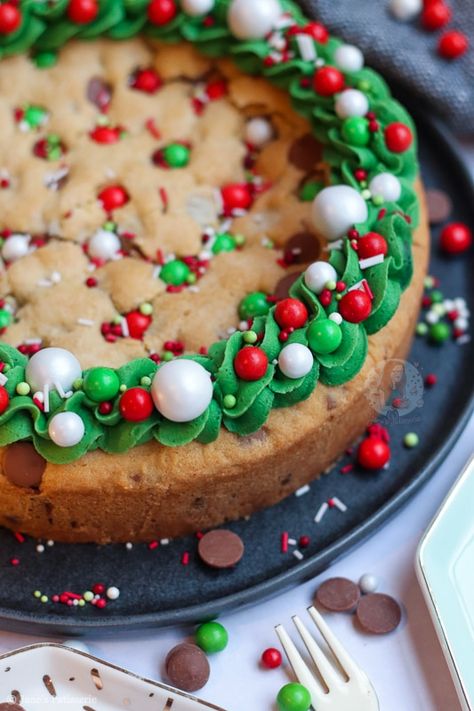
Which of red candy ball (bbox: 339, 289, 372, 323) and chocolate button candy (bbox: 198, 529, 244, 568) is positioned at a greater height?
red candy ball (bbox: 339, 289, 372, 323)

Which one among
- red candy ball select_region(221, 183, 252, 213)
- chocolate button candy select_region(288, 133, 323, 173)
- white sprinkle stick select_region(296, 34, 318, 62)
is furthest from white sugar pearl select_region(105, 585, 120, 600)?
white sprinkle stick select_region(296, 34, 318, 62)

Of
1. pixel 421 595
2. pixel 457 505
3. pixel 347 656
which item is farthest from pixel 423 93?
pixel 347 656

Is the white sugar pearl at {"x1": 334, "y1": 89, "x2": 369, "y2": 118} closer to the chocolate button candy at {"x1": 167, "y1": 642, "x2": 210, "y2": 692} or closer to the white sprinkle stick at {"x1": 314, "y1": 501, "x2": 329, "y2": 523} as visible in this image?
the white sprinkle stick at {"x1": 314, "y1": 501, "x2": 329, "y2": 523}

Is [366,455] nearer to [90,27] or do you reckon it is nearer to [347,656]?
[347,656]

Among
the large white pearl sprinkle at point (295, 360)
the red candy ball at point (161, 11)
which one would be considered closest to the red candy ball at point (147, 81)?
the red candy ball at point (161, 11)

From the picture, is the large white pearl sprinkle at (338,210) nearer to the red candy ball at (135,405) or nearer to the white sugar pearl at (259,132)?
the white sugar pearl at (259,132)

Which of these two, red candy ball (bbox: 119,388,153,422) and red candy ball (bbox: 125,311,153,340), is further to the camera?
red candy ball (bbox: 125,311,153,340)

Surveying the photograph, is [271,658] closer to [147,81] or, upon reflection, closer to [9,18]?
[147,81]
